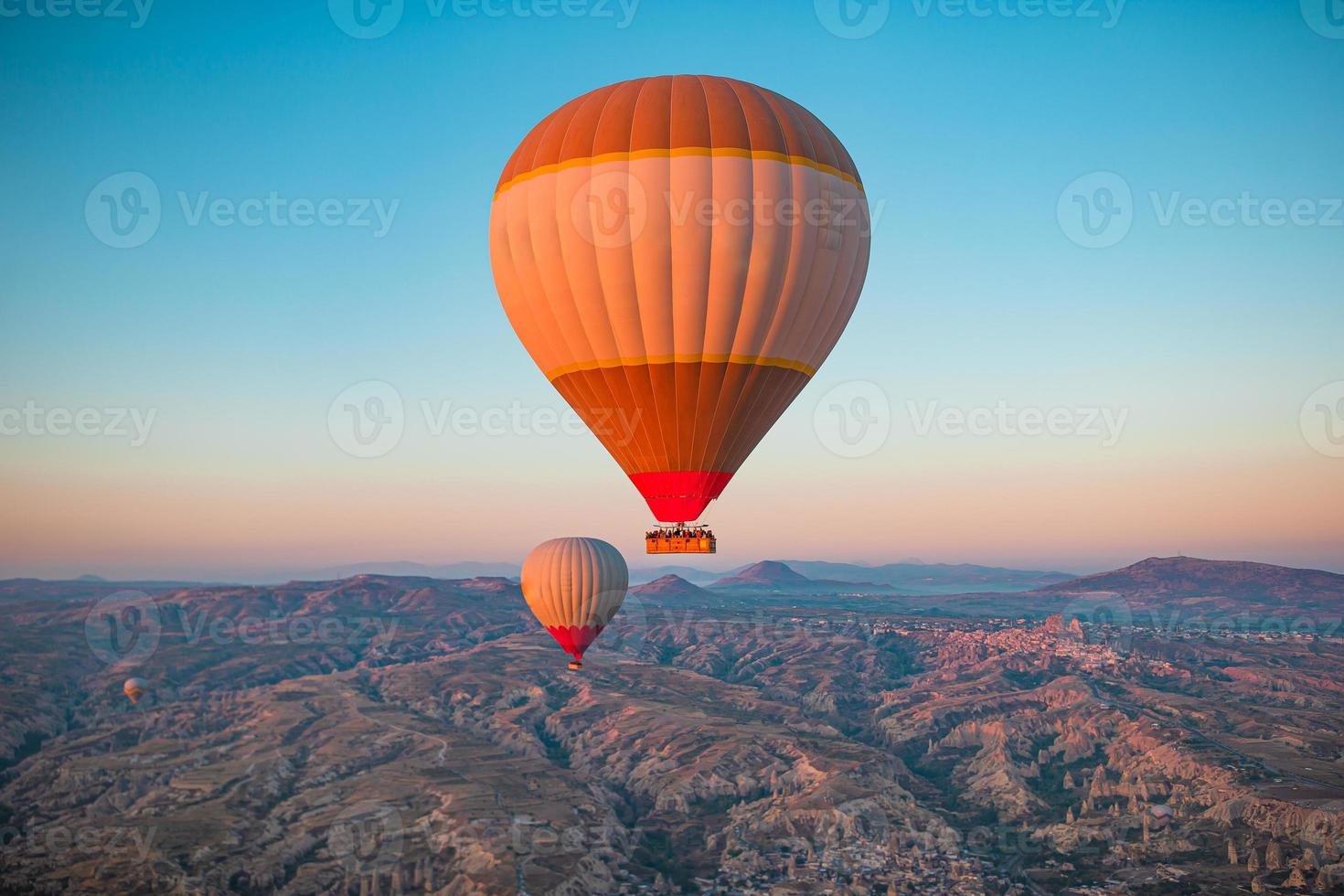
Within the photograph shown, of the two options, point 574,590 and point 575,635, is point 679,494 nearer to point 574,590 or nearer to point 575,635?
point 575,635

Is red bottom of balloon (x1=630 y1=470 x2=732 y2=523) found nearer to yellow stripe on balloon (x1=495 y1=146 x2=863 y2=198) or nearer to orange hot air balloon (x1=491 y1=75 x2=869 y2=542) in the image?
orange hot air balloon (x1=491 y1=75 x2=869 y2=542)

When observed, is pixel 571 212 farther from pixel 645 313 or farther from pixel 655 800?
pixel 655 800

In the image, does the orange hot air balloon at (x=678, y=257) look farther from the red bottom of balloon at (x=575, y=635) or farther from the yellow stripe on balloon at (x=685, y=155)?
the red bottom of balloon at (x=575, y=635)

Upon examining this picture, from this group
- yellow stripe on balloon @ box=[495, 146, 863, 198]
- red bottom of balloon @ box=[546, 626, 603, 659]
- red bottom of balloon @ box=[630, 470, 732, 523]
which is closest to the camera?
yellow stripe on balloon @ box=[495, 146, 863, 198]

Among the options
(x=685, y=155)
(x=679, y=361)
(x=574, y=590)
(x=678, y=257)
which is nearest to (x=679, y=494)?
(x=679, y=361)

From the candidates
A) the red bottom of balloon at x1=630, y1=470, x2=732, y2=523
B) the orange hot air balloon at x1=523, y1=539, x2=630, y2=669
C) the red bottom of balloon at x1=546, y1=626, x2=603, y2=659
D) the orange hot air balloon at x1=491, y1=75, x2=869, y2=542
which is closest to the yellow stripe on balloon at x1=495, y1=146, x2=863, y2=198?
the orange hot air balloon at x1=491, y1=75, x2=869, y2=542

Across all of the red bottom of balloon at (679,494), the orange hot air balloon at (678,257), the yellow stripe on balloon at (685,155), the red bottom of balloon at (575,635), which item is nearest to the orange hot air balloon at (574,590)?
the red bottom of balloon at (575,635)

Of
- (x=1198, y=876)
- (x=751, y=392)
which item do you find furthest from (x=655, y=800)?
(x=751, y=392)
